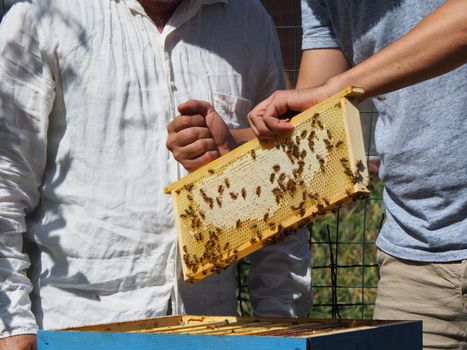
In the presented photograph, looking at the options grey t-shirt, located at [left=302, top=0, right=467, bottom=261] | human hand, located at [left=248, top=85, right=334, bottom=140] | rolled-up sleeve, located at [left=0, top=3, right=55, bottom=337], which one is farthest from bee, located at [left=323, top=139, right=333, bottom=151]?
rolled-up sleeve, located at [left=0, top=3, right=55, bottom=337]

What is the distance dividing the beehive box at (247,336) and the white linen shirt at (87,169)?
0.40m

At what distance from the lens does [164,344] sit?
2326 millimetres

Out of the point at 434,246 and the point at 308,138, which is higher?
the point at 308,138

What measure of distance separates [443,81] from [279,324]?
865mm

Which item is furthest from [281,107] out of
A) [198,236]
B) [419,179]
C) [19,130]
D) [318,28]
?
[19,130]

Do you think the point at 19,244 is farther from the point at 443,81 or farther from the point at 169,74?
the point at 443,81

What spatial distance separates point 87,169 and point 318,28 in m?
0.87

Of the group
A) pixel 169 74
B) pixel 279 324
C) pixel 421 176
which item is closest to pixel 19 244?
pixel 169 74

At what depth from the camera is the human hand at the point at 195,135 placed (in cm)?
296

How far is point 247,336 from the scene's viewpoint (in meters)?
2.24

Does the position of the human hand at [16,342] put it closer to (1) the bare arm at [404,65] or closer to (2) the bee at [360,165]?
(1) the bare arm at [404,65]

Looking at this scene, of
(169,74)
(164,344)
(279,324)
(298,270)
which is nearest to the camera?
(164,344)

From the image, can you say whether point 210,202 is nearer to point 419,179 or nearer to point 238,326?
point 238,326

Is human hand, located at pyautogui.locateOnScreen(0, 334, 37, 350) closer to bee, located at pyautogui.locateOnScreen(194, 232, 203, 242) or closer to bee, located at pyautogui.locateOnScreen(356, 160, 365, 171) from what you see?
bee, located at pyautogui.locateOnScreen(194, 232, 203, 242)
